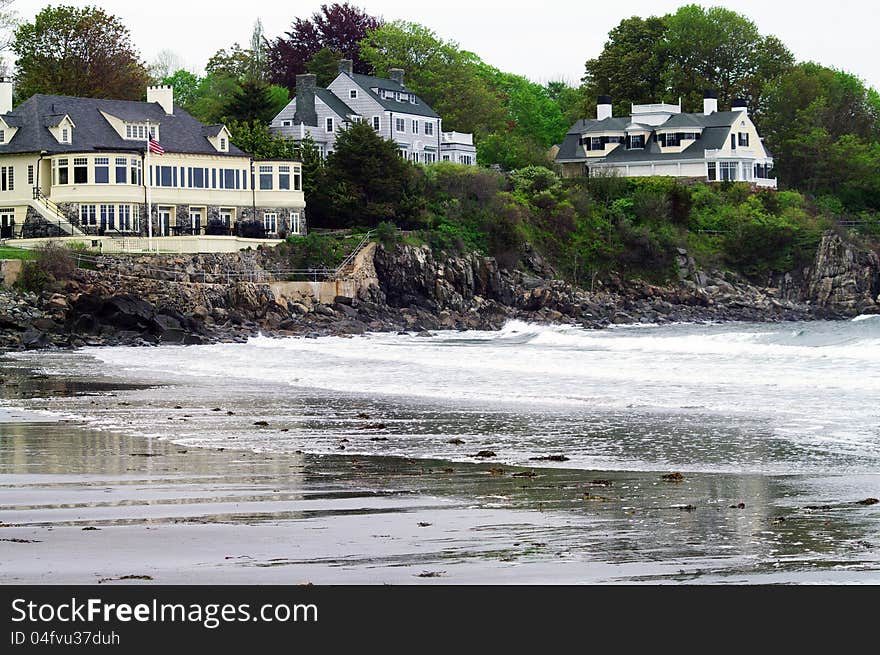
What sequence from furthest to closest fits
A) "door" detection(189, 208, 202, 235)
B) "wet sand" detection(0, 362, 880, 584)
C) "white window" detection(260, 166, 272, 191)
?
"white window" detection(260, 166, 272, 191) → "door" detection(189, 208, 202, 235) → "wet sand" detection(0, 362, 880, 584)

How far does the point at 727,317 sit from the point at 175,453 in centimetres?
5735

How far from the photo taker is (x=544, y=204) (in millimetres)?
75250

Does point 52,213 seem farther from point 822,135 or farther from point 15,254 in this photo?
point 822,135

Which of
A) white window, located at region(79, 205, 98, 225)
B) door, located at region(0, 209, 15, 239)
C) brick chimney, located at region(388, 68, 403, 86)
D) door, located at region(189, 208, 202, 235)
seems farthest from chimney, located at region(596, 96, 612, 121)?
door, located at region(0, 209, 15, 239)

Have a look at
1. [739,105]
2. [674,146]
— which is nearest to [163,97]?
[674,146]

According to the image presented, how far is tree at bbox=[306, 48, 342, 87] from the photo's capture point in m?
90.9

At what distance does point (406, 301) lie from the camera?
62.6m

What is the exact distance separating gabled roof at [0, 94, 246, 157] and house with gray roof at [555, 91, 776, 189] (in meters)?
28.6

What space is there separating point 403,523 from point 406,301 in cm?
5055

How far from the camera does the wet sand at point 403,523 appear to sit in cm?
991

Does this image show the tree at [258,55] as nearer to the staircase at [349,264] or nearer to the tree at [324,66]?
the tree at [324,66]

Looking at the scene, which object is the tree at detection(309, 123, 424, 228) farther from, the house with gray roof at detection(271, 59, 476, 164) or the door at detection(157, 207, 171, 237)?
the house with gray roof at detection(271, 59, 476, 164)

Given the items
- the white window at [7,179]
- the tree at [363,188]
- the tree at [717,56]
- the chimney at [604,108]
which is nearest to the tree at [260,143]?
the tree at [363,188]
